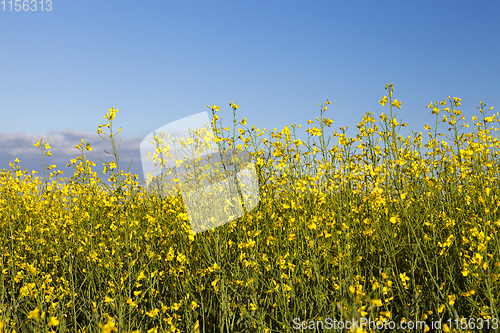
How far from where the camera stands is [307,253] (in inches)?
108

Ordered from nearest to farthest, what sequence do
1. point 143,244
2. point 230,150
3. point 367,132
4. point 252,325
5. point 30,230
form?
1. point 252,325
2. point 230,150
3. point 143,244
4. point 367,132
5. point 30,230

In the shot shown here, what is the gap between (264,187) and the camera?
2.93 m

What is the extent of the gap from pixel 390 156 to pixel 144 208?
3.03m

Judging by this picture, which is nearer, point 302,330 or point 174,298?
point 302,330

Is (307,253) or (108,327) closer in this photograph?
(108,327)

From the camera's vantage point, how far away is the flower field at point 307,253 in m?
2.39

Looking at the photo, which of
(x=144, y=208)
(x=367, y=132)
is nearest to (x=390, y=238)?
(x=367, y=132)

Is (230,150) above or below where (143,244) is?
above

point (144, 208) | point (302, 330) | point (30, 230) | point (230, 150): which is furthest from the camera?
point (144, 208)

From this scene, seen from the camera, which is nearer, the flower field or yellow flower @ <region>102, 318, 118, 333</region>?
yellow flower @ <region>102, 318, 118, 333</region>

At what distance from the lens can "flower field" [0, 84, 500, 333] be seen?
2.39 meters

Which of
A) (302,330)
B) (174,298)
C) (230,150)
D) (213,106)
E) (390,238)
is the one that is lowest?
(302,330)

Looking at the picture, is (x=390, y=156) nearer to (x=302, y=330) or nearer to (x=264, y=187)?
(x=264, y=187)

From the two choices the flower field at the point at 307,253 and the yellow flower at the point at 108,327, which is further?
the flower field at the point at 307,253
